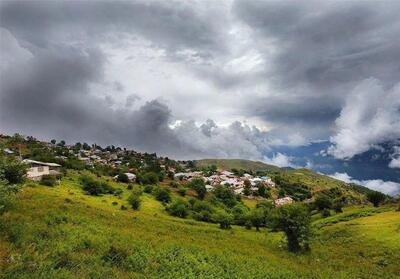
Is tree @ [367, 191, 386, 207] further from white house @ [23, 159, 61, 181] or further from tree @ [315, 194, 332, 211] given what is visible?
white house @ [23, 159, 61, 181]

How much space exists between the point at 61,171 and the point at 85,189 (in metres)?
20.2

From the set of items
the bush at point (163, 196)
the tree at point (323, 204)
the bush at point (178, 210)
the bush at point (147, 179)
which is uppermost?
the bush at point (147, 179)

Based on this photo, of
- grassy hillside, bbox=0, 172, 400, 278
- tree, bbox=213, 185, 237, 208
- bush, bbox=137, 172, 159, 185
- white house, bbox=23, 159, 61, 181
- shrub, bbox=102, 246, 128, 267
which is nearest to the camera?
grassy hillside, bbox=0, 172, 400, 278

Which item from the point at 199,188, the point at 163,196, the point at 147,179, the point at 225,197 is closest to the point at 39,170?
the point at 163,196

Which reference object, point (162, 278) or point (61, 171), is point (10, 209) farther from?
point (61, 171)

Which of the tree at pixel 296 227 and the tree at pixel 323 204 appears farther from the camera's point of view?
the tree at pixel 323 204

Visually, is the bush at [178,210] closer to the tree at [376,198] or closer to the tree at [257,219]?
the tree at [257,219]

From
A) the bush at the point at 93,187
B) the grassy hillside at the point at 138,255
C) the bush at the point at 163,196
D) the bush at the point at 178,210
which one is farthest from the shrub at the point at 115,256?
the bush at the point at 163,196

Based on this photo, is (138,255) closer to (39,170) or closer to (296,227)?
(296,227)

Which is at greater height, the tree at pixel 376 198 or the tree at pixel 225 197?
the tree at pixel 376 198

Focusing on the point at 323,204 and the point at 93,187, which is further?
the point at 323,204

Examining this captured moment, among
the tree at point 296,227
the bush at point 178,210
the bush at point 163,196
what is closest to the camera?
the tree at point 296,227

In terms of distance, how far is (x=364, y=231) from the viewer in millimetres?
59969

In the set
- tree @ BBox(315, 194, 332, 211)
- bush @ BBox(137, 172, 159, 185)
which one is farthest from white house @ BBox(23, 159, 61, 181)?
tree @ BBox(315, 194, 332, 211)
